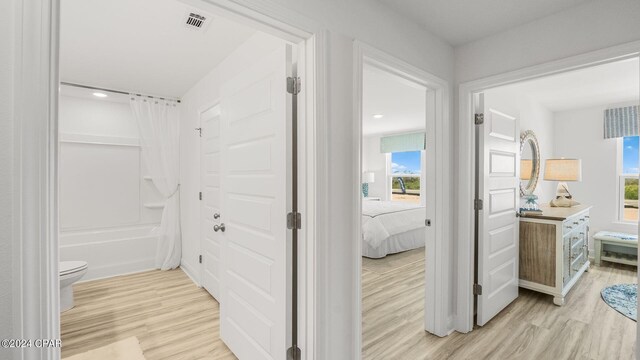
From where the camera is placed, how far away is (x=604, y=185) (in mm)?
4359

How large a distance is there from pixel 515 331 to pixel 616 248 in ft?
9.62

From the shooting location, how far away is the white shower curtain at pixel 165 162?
3.80 meters

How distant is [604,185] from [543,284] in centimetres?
258

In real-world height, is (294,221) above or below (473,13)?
below

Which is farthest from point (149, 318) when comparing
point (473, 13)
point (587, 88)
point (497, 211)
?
point (587, 88)

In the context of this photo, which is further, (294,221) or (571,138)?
(571,138)

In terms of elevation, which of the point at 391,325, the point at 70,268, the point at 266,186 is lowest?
the point at 391,325

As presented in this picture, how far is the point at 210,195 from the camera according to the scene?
2.89 metres

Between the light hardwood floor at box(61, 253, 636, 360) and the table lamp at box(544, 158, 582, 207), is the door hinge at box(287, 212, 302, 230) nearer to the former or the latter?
the light hardwood floor at box(61, 253, 636, 360)

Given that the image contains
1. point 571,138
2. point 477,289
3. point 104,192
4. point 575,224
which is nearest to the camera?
point 477,289

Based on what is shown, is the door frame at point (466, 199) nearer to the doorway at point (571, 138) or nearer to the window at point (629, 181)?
the doorway at point (571, 138)

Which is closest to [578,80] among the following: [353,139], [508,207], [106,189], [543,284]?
[508,207]

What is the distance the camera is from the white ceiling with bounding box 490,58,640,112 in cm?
306

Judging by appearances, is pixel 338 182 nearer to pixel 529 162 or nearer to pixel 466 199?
pixel 466 199
